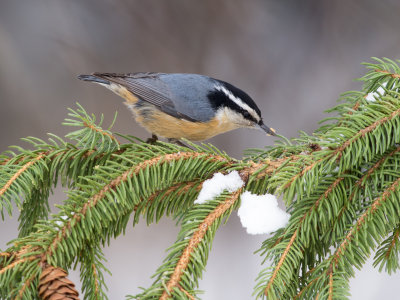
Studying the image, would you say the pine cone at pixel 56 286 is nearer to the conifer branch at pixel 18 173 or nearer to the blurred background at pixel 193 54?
the conifer branch at pixel 18 173

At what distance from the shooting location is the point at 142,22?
219cm

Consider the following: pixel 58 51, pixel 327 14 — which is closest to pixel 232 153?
pixel 327 14

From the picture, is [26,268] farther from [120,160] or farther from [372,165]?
[372,165]

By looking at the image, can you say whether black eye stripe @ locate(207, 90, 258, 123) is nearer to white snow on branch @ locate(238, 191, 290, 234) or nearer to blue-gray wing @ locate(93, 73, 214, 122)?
blue-gray wing @ locate(93, 73, 214, 122)

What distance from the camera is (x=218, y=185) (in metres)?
0.98

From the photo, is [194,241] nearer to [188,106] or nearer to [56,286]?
[56,286]

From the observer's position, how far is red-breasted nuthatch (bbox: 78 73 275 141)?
1.70 metres

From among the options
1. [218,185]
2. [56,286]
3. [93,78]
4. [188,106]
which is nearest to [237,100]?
[188,106]

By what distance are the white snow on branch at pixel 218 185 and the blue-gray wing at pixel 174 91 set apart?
72 cm

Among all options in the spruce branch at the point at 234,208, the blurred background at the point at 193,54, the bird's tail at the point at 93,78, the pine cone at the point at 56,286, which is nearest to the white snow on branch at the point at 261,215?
the spruce branch at the point at 234,208

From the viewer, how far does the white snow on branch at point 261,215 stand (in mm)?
905

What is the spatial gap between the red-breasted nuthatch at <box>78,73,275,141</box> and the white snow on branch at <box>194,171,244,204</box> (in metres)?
0.71

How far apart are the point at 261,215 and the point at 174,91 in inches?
37.8

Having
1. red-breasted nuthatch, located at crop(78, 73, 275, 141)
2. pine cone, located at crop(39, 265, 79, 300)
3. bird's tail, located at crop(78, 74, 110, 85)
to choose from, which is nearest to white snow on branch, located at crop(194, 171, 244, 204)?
pine cone, located at crop(39, 265, 79, 300)
